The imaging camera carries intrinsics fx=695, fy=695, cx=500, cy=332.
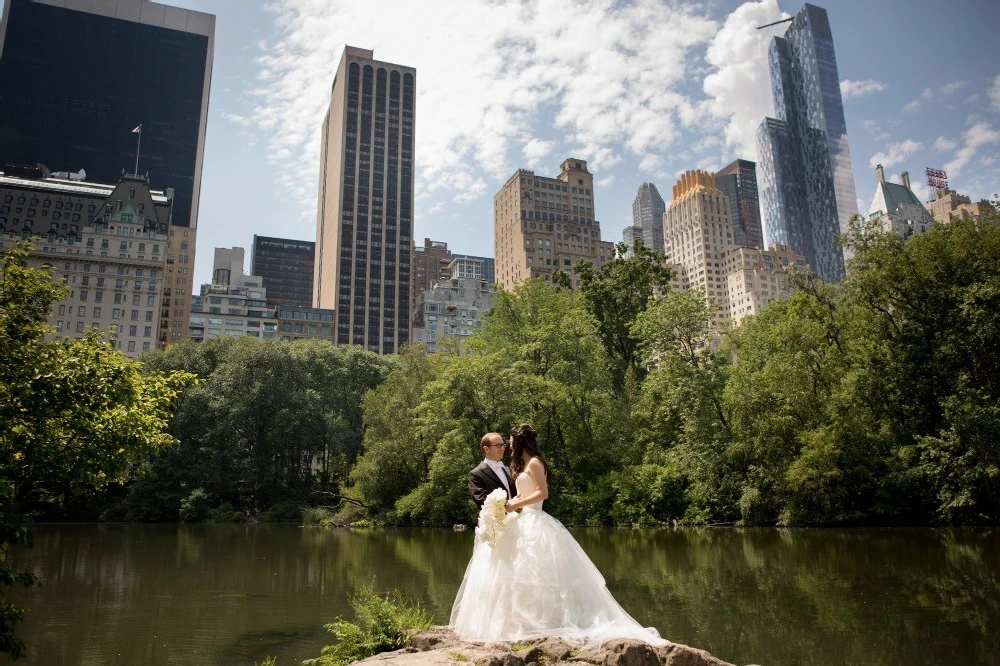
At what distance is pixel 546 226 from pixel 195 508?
314 ft

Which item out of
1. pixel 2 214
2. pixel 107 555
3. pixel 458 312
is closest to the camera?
pixel 107 555

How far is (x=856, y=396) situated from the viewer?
28141mm

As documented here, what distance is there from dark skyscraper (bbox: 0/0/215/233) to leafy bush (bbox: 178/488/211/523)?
136818 mm

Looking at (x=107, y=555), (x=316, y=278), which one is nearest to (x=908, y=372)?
(x=107, y=555)

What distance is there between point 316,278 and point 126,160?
54615 millimetres

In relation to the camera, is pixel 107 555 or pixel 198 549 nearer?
pixel 107 555

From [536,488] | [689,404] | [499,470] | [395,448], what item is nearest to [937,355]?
[689,404]

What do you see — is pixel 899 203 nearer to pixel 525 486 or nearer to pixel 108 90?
pixel 525 486

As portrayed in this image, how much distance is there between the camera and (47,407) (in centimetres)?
773

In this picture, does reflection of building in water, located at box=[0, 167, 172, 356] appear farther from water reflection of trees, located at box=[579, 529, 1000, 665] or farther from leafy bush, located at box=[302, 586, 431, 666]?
leafy bush, located at box=[302, 586, 431, 666]

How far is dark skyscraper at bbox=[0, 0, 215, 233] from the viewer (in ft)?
548

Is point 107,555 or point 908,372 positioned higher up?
point 908,372

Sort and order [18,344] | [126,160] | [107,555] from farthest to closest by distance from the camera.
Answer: [126,160]
[107,555]
[18,344]

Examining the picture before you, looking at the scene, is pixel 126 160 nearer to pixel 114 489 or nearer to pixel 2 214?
pixel 2 214
